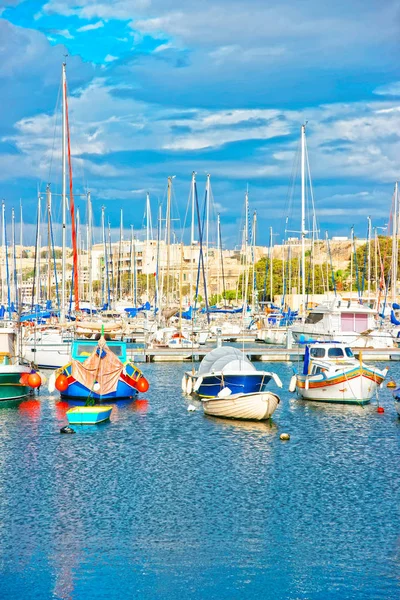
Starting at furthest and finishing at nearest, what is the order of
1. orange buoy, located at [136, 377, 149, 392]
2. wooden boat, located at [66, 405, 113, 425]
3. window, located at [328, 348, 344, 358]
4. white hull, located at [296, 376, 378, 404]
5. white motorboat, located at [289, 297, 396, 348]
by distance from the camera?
white motorboat, located at [289, 297, 396, 348], orange buoy, located at [136, 377, 149, 392], window, located at [328, 348, 344, 358], white hull, located at [296, 376, 378, 404], wooden boat, located at [66, 405, 113, 425]

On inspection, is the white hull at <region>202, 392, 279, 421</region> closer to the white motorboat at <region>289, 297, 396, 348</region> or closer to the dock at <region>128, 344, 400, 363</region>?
the dock at <region>128, 344, 400, 363</region>

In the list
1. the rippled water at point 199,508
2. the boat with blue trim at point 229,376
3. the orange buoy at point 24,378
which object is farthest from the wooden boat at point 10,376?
the boat with blue trim at point 229,376

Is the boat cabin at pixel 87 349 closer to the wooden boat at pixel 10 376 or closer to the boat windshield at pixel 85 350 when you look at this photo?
the boat windshield at pixel 85 350

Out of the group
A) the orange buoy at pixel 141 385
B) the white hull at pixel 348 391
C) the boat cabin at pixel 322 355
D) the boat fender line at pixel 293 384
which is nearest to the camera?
the white hull at pixel 348 391

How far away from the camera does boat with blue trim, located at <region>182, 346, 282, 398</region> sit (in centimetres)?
4184

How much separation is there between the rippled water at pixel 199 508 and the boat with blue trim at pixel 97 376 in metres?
2.73

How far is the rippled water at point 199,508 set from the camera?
20656 millimetres

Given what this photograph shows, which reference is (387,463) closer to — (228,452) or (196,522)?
(228,452)

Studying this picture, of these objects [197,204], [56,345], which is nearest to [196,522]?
[56,345]

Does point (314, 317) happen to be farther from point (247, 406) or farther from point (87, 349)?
point (247, 406)

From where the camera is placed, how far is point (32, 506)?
26.9 m

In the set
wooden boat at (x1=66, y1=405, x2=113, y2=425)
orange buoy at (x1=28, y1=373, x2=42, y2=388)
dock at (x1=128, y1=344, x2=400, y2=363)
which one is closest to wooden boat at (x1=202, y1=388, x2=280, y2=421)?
wooden boat at (x1=66, y1=405, x2=113, y2=425)

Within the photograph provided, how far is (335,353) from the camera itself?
4728cm

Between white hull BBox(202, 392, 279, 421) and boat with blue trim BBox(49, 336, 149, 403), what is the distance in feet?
20.5
